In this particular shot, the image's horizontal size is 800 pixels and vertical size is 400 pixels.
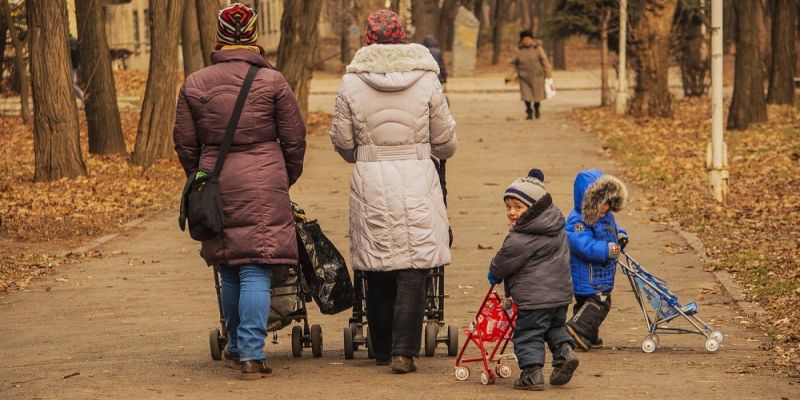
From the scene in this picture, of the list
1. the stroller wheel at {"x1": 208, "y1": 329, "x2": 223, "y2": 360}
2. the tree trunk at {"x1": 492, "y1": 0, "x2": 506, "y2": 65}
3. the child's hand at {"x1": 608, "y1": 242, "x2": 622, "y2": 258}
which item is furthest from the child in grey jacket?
the tree trunk at {"x1": 492, "y1": 0, "x2": 506, "y2": 65}

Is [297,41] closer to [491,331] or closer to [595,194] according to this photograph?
[595,194]

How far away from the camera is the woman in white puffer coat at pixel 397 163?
7531 millimetres

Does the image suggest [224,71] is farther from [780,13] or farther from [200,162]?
[780,13]

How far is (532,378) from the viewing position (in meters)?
7.15

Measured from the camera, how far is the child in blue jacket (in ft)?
27.3

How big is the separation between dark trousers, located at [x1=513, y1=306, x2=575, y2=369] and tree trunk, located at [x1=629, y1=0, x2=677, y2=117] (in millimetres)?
22275

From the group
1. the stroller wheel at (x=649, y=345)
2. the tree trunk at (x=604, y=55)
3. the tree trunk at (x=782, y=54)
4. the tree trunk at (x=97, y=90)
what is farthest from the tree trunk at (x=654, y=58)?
the stroller wheel at (x=649, y=345)

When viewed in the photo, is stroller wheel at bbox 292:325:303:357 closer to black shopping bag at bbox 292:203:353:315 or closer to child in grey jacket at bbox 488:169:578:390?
black shopping bag at bbox 292:203:353:315

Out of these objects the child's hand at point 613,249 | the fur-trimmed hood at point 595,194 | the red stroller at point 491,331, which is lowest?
the red stroller at point 491,331

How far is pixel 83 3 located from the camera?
22.8 metres

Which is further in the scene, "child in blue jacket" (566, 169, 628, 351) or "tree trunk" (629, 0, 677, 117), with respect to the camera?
"tree trunk" (629, 0, 677, 117)

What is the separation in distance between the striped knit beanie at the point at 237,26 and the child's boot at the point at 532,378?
209 centimetres

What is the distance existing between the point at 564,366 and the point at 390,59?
1728 millimetres

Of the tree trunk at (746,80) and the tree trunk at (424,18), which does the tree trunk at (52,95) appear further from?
the tree trunk at (424,18)
